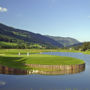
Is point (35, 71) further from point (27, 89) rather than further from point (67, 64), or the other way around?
point (27, 89)

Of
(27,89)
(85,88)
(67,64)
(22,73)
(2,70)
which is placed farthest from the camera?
(67,64)

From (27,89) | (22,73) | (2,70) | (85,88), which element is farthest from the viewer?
(2,70)

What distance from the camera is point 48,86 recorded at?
44375mm

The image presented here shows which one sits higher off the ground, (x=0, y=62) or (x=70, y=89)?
(x=0, y=62)

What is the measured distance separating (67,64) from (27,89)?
34814 millimetres

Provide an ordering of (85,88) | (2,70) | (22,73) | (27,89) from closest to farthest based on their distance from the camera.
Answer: (27,89) < (85,88) < (22,73) < (2,70)

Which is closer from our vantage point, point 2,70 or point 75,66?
point 2,70

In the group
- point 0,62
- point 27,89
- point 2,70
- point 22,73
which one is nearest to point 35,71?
point 22,73

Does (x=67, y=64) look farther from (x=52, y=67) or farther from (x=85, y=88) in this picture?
(x=85, y=88)

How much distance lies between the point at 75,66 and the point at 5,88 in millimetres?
39600

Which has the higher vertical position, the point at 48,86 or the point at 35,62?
the point at 35,62

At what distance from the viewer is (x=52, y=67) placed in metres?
68.4

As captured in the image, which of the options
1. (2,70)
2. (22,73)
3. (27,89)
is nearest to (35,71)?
(22,73)

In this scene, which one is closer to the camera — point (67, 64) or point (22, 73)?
point (22, 73)
